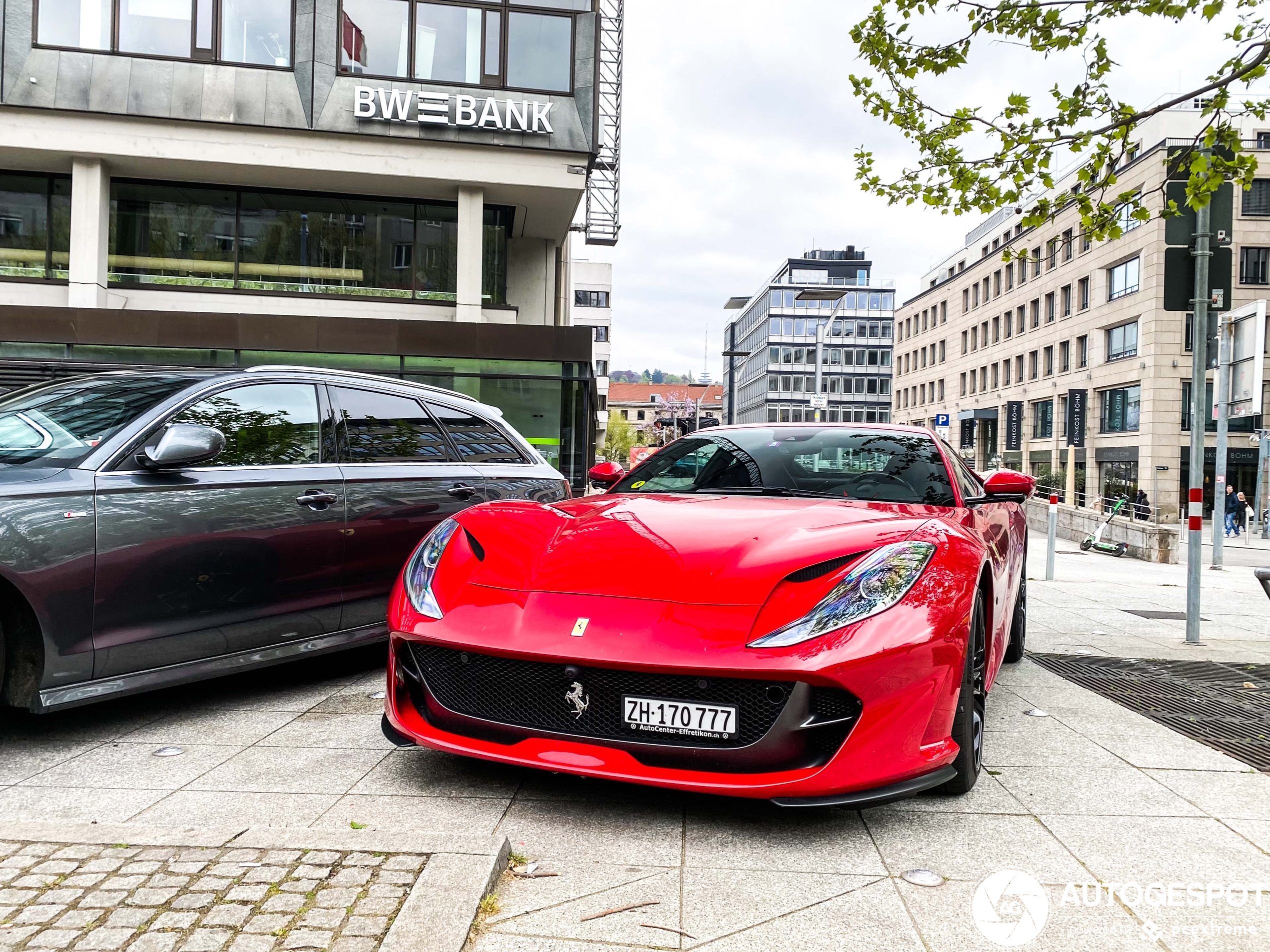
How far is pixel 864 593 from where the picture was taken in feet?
9.36

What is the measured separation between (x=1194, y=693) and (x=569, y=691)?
165 inches

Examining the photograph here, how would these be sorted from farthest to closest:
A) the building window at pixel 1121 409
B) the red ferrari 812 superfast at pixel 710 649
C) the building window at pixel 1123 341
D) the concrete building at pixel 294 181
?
the building window at pixel 1123 341
the building window at pixel 1121 409
the concrete building at pixel 294 181
the red ferrari 812 superfast at pixel 710 649

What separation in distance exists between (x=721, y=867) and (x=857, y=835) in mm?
518

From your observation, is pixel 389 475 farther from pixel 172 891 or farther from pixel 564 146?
pixel 564 146

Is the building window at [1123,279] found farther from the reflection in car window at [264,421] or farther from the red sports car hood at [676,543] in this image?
the reflection in car window at [264,421]

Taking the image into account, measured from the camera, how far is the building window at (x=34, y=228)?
20703 millimetres

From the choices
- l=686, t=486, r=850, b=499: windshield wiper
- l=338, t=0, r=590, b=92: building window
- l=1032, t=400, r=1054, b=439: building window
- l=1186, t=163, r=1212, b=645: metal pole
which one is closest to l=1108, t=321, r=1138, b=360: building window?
l=1032, t=400, r=1054, b=439: building window

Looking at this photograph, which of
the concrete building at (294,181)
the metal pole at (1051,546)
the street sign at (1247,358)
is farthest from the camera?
the concrete building at (294,181)

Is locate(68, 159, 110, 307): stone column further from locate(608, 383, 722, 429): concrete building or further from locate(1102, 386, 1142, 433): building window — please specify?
locate(608, 383, 722, 429): concrete building

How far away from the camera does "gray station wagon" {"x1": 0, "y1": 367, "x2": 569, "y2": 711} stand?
344 cm

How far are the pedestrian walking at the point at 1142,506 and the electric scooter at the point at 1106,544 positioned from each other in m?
5.51

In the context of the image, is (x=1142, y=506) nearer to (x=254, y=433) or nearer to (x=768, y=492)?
(x=768, y=492)

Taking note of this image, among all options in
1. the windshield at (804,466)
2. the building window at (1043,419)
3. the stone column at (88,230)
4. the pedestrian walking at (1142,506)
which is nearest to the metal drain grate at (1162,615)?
the windshield at (804,466)

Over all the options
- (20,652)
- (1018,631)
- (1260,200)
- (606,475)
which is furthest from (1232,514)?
(20,652)
